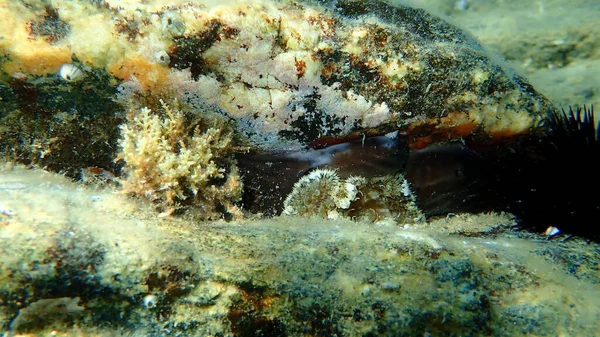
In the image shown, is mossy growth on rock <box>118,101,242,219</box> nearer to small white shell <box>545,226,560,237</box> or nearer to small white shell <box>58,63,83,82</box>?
small white shell <box>58,63,83,82</box>

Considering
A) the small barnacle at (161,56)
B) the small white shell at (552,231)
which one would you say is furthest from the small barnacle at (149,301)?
the small white shell at (552,231)

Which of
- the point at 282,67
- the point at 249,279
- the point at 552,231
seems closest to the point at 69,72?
the point at 282,67

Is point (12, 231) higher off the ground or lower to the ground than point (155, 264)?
higher

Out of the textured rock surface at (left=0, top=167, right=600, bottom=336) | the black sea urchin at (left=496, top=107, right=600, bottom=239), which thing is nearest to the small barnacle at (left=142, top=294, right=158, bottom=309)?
the textured rock surface at (left=0, top=167, right=600, bottom=336)

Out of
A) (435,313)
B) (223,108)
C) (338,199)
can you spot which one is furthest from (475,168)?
(223,108)

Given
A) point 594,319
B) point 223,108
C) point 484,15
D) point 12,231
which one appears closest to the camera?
point 12,231

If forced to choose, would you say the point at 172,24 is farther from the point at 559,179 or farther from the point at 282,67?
the point at 559,179

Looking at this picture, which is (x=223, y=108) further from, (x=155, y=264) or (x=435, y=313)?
(x=435, y=313)
